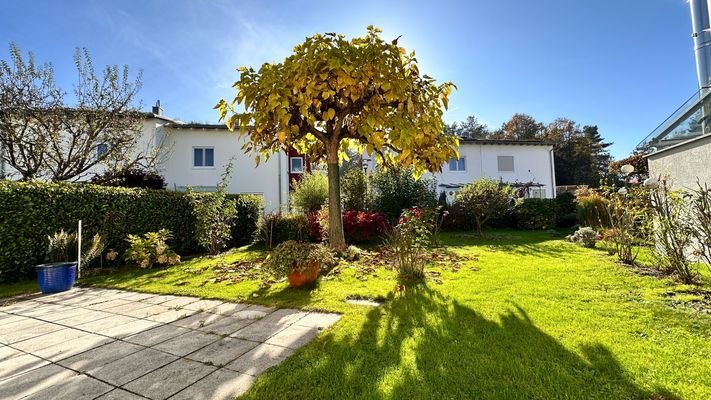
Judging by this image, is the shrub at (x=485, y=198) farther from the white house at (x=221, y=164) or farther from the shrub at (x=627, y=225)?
the white house at (x=221, y=164)

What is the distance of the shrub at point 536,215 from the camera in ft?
43.2

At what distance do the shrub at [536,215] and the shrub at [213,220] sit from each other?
1112cm

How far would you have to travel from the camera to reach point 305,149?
24.9 feet

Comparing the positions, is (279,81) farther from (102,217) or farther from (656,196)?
(656,196)

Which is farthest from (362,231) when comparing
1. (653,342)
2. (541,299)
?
(653,342)

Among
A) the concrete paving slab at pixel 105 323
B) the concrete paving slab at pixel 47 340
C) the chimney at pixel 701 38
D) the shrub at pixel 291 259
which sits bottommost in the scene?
the concrete paving slab at pixel 105 323

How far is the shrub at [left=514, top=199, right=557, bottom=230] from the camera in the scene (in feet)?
43.2

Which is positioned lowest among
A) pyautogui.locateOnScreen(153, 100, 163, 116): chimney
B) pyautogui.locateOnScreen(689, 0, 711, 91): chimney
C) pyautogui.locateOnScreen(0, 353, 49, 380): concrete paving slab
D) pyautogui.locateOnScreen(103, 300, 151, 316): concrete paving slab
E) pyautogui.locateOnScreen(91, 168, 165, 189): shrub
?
pyautogui.locateOnScreen(103, 300, 151, 316): concrete paving slab

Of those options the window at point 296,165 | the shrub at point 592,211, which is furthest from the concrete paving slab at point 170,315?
the window at point 296,165

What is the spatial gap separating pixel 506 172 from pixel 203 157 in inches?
769

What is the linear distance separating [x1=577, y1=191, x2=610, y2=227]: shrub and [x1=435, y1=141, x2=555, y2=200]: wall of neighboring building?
9578mm

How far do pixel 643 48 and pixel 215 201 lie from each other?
13167mm

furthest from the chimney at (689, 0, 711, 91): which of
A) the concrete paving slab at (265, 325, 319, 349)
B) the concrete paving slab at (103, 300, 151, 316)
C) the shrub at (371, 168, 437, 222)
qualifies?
the concrete paving slab at (103, 300, 151, 316)

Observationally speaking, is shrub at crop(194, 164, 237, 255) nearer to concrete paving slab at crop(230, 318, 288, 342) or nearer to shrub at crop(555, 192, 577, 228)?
concrete paving slab at crop(230, 318, 288, 342)
